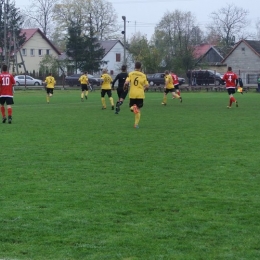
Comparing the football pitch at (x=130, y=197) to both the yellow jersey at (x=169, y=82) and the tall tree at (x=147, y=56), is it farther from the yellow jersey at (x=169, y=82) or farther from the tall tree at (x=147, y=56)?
the tall tree at (x=147, y=56)

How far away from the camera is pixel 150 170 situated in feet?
34.1

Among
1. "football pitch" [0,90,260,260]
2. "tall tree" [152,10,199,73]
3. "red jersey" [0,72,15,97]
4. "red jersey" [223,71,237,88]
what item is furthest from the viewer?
"tall tree" [152,10,199,73]

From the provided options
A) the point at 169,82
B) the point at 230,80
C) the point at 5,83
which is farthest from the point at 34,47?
the point at 5,83

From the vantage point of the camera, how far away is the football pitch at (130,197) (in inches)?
240

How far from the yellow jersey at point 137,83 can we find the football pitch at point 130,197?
2651mm

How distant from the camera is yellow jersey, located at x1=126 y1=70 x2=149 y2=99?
1797cm

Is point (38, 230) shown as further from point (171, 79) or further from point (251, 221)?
point (171, 79)

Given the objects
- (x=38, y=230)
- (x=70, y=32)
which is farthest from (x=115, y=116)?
(x=70, y=32)

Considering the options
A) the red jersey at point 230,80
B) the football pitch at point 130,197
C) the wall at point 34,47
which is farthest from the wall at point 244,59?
the football pitch at point 130,197

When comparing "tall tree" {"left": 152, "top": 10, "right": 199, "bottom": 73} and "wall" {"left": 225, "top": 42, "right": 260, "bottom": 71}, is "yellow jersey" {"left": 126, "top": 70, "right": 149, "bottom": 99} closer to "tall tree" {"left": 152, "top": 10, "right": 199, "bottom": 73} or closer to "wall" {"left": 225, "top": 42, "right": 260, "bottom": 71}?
"tall tree" {"left": 152, "top": 10, "right": 199, "bottom": 73}

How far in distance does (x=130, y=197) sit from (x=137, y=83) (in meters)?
10.0

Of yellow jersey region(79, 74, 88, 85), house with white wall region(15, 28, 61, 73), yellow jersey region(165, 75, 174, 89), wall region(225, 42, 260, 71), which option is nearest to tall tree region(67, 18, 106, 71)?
wall region(225, 42, 260, 71)

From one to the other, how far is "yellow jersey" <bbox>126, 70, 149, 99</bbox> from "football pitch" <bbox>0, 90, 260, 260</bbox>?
8.70ft

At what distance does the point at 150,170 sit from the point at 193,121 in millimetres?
10801
